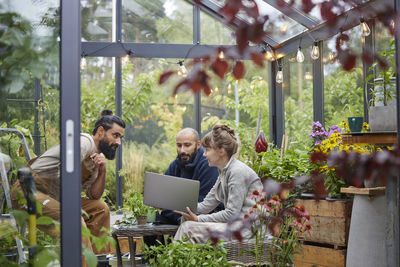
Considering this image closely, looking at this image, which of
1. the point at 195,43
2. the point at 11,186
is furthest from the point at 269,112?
the point at 11,186

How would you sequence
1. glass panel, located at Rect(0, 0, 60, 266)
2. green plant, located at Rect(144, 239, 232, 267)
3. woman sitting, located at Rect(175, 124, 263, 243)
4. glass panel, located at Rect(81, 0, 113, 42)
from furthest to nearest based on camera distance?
glass panel, located at Rect(81, 0, 113, 42) → woman sitting, located at Rect(175, 124, 263, 243) → green plant, located at Rect(144, 239, 232, 267) → glass panel, located at Rect(0, 0, 60, 266)

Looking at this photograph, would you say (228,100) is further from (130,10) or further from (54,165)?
(54,165)

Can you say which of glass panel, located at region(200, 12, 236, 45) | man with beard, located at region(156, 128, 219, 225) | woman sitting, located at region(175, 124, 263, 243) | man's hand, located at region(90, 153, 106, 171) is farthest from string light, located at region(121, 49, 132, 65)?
woman sitting, located at region(175, 124, 263, 243)

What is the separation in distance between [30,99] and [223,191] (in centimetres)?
179

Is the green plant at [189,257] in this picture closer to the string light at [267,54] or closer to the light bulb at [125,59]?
the string light at [267,54]

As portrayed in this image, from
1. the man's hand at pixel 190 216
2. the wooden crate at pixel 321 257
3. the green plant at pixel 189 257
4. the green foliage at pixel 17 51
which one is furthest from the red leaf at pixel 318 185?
the wooden crate at pixel 321 257

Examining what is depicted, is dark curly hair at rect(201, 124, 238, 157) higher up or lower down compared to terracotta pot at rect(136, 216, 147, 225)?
higher up

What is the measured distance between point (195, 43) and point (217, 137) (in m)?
4.06

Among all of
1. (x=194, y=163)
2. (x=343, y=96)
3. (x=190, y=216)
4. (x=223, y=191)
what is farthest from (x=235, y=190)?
(x=343, y=96)

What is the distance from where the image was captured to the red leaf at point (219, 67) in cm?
145

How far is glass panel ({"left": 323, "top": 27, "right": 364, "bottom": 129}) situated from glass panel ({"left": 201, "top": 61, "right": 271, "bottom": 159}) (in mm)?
1639

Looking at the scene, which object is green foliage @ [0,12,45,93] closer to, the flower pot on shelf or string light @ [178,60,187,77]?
the flower pot on shelf

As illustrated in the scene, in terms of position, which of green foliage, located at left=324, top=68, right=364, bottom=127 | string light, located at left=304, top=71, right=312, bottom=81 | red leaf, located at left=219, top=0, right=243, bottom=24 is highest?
string light, located at left=304, top=71, right=312, bottom=81

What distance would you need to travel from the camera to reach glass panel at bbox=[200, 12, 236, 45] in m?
7.69
